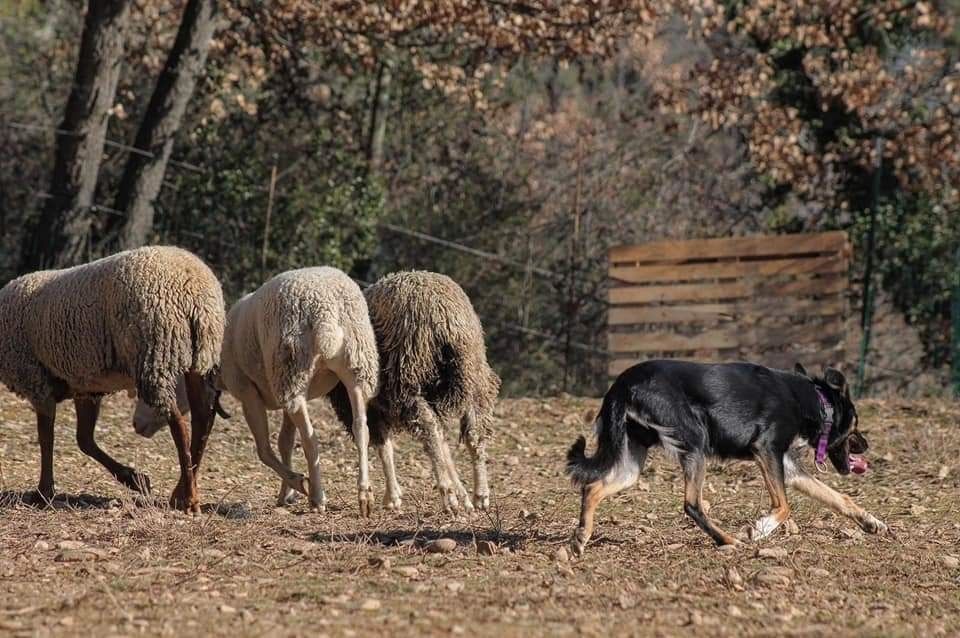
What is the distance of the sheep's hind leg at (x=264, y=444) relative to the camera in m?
9.17

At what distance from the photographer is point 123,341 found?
9000 millimetres

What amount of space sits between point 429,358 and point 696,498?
215 cm

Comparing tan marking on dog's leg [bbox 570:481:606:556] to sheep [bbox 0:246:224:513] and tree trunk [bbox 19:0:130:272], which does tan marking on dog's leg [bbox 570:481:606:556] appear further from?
tree trunk [bbox 19:0:130:272]

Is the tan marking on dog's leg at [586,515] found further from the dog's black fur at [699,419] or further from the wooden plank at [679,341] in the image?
the wooden plank at [679,341]

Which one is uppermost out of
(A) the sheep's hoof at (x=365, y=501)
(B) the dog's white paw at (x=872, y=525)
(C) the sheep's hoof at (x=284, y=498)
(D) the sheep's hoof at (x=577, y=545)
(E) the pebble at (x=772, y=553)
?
(B) the dog's white paw at (x=872, y=525)

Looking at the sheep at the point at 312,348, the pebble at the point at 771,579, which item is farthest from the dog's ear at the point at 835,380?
the sheep at the point at 312,348

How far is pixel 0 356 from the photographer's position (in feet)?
31.4

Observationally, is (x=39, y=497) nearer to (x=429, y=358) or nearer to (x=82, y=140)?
(x=429, y=358)

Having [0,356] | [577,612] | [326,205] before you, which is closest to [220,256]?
[326,205]

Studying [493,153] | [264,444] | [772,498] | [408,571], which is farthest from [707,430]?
[493,153]

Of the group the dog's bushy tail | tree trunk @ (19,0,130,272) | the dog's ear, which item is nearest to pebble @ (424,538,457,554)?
the dog's bushy tail

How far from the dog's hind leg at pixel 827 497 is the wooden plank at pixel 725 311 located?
25.8 ft

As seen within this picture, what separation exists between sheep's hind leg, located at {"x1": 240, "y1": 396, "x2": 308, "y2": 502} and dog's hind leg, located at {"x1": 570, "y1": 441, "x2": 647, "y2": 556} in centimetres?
218

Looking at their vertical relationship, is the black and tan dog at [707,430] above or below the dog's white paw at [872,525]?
above
